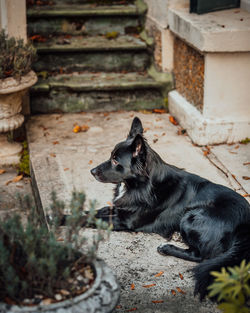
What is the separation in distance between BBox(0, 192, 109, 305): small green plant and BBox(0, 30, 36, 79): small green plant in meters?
2.74

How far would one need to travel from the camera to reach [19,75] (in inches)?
187

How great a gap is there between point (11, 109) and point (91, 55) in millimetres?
1658

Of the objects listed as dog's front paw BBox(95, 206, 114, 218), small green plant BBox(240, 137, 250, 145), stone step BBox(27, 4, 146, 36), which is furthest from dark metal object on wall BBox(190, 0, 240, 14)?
dog's front paw BBox(95, 206, 114, 218)

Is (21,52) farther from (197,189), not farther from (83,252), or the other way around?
(83,252)

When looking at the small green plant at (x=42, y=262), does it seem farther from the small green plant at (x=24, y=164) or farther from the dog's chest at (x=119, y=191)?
the small green plant at (x=24, y=164)

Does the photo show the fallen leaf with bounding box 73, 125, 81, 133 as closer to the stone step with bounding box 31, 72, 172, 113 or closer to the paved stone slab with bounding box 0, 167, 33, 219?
the stone step with bounding box 31, 72, 172, 113

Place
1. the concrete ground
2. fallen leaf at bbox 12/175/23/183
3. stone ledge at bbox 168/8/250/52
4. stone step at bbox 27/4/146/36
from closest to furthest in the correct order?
the concrete ground
stone ledge at bbox 168/8/250/52
fallen leaf at bbox 12/175/23/183
stone step at bbox 27/4/146/36

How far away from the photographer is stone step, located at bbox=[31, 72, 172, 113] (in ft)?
19.2

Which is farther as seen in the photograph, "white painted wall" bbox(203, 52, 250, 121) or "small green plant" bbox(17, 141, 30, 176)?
"small green plant" bbox(17, 141, 30, 176)

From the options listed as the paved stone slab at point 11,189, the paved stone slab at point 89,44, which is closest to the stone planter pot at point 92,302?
the paved stone slab at point 11,189

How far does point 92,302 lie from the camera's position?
204cm

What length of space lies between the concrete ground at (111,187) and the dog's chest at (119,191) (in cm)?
21

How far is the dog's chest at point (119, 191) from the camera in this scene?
3.62 metres

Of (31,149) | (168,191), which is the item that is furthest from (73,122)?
(168,191)
